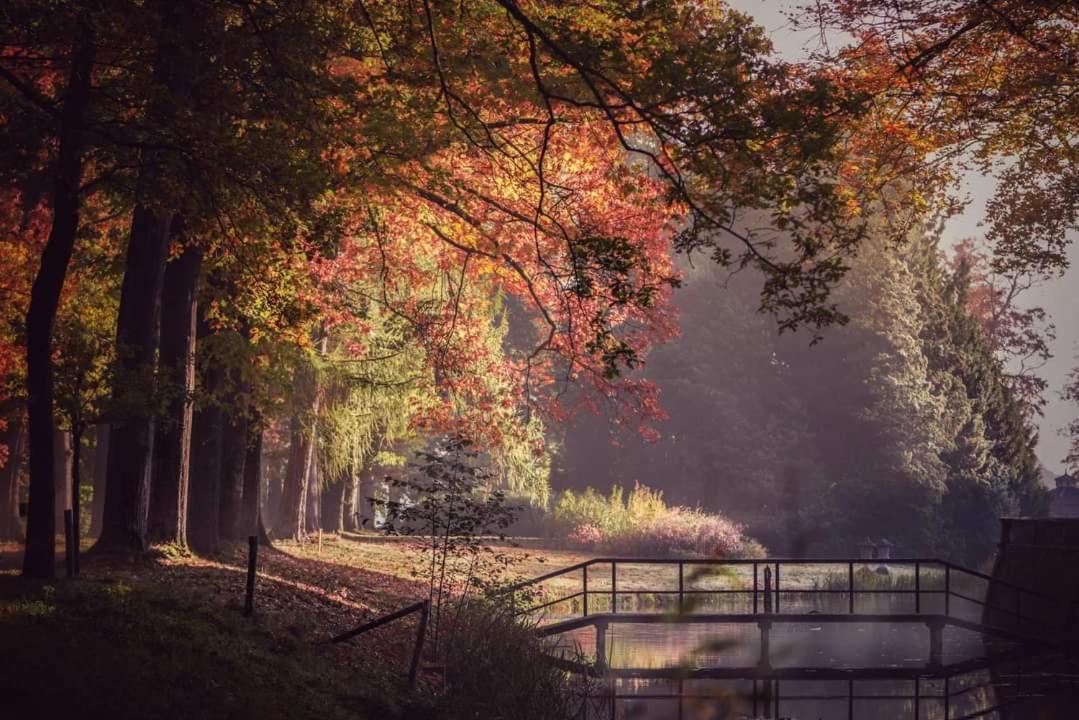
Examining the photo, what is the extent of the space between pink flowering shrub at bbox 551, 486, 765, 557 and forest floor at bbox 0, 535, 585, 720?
72.2 ft

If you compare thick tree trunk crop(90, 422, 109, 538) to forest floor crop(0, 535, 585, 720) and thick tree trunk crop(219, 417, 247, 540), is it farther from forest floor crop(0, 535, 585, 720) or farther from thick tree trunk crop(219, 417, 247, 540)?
forest floor crop(0, 535, 585, 720)

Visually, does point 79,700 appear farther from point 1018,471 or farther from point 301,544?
point 1018,471

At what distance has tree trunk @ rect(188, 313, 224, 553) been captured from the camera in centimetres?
2080

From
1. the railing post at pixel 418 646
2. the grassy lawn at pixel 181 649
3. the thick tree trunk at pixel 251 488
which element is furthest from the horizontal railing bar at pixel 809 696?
the thick tree trunk at pixel 251 488

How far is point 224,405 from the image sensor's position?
20078mm

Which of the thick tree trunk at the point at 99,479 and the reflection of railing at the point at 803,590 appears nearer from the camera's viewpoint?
the reflection of railing at the point at 803,590

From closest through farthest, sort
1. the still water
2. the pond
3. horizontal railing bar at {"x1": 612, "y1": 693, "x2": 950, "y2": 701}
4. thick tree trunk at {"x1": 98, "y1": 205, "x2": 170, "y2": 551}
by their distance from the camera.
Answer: thick tree trunk at {"x1": 98, "y1": 205, "x2": 170, "y2": 551} < the still water < the pond < horizontal railing bar at {"x1": 612, "y1": 693, "x2": 950, "y2": 701}

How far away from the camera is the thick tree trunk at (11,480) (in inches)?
1179

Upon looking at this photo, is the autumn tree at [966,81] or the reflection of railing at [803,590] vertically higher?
the autumn tree at [966,81]

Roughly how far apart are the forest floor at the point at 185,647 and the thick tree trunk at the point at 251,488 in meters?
5.63

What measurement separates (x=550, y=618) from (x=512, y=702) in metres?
10.7

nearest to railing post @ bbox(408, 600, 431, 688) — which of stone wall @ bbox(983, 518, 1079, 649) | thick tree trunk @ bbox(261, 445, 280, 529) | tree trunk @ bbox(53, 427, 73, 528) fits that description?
stone wall @ bbox(983, 518, 1079, 649)

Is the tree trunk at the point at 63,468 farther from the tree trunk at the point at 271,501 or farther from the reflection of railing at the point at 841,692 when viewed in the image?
the tree trunk at the point at 271,501

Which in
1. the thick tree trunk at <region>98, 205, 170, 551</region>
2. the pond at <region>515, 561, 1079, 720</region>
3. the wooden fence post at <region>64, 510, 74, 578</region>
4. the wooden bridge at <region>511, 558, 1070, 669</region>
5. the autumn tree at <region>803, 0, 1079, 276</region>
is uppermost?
the autumn tree at <region>803, 0, 1079, 276</region>
